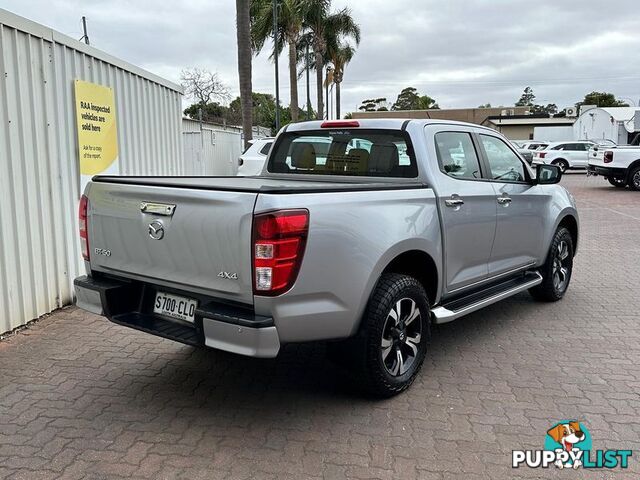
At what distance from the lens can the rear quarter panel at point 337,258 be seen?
10.2ft

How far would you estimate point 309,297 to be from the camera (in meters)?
3.20

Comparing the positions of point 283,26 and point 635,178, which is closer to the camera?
point 635,178

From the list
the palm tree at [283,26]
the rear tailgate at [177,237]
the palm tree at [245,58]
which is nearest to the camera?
the rear tailgate at [177,237]

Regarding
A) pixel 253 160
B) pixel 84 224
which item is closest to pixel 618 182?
pixel 253 160

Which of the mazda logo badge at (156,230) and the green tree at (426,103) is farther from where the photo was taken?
the green tree at (426,103)

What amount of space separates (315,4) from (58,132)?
27.6m

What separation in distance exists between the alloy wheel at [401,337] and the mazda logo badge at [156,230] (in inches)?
57.6

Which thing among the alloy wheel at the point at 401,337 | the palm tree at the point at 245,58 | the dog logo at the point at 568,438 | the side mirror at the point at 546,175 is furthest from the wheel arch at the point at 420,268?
the palm tree at the point at 245,58

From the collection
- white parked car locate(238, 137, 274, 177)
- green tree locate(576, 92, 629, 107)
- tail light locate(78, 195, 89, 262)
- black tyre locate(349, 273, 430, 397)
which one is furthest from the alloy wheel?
green tree locate(576, 92, 629, 107)

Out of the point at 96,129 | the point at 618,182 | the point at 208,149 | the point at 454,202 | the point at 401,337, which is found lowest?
the point at 401,337

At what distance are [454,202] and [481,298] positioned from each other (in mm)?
921

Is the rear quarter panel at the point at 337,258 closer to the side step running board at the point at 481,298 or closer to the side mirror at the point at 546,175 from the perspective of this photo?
the side step running board at the point at 481,298

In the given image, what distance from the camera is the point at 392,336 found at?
12.5ft

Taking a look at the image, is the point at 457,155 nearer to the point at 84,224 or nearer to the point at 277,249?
the point at 277,249
